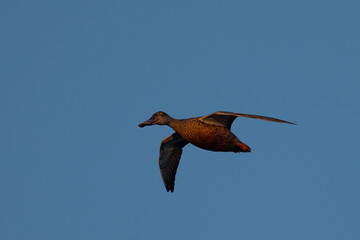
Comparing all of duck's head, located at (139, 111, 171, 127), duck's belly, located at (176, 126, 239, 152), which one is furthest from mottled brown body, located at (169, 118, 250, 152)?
duck's head, located at (139, 111, 171, 127)

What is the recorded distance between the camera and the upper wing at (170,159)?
63.2ft

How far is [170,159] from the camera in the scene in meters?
19.3

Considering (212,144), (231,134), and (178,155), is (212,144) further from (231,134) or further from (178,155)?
(178,155)

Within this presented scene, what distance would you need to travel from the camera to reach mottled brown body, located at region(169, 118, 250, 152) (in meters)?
16.5

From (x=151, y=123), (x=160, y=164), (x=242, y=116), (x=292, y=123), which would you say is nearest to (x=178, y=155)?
(x=160, y=164)

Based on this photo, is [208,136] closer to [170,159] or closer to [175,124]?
[175,124]

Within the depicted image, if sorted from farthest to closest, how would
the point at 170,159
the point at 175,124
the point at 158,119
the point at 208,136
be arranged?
the point at 170,159 → the point at 158,119 → the point at 175,124 → the point at 208,136

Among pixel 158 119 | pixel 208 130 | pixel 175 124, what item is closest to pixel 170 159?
pixel 158 119

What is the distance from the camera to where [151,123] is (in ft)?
57.9

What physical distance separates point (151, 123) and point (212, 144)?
7.39ft

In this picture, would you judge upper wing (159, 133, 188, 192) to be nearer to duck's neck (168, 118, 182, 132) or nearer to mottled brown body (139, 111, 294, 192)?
mottled brown body (139, 111, 294, 192)

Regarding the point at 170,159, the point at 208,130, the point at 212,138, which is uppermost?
the point at 208,130

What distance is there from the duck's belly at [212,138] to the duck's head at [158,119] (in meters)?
0.94

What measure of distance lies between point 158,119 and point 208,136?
1.96 metres
